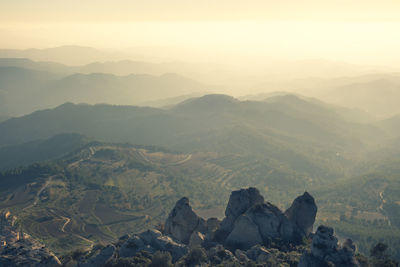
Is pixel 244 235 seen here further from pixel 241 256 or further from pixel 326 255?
pixel 326 255

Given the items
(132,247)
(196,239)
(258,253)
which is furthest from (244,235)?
(132,247)

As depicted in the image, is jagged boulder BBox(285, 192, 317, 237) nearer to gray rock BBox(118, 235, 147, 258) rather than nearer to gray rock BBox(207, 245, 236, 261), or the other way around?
gray rock BBox(207, 245, 236, 261)

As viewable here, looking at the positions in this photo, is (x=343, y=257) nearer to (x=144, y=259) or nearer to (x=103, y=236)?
(x=144, y=259)

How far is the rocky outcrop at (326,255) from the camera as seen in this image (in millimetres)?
84062

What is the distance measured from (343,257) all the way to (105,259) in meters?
53.9

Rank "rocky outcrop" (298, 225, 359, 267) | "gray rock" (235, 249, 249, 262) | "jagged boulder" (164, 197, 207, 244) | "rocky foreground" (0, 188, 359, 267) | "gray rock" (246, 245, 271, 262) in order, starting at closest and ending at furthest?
"rocky outcrop" (298, 225, 359, 267)
"rocky foreground" (0, 188, 359, 267)
"gray rock" (246, 245, 271, 262)
"gray rock" (235, 249, 249, 262)
"jagged boulder" (164, 197, 207, 244)

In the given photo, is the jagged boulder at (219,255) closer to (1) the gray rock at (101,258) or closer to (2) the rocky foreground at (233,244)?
(2) the rocky foreground at (233,244)

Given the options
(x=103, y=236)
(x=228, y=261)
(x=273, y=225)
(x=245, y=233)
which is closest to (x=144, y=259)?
(x=228, y=261)

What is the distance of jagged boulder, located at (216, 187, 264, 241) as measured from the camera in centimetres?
11116

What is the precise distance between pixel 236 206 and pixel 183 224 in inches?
636

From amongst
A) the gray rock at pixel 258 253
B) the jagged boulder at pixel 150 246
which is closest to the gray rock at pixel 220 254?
the gray rock at pixel 258 253

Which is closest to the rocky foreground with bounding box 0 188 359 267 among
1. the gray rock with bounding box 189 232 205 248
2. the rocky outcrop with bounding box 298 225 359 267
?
the rocky outcrop with bounding box 298 225 359 267

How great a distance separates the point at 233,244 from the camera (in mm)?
103625

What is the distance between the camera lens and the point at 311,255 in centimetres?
8506
